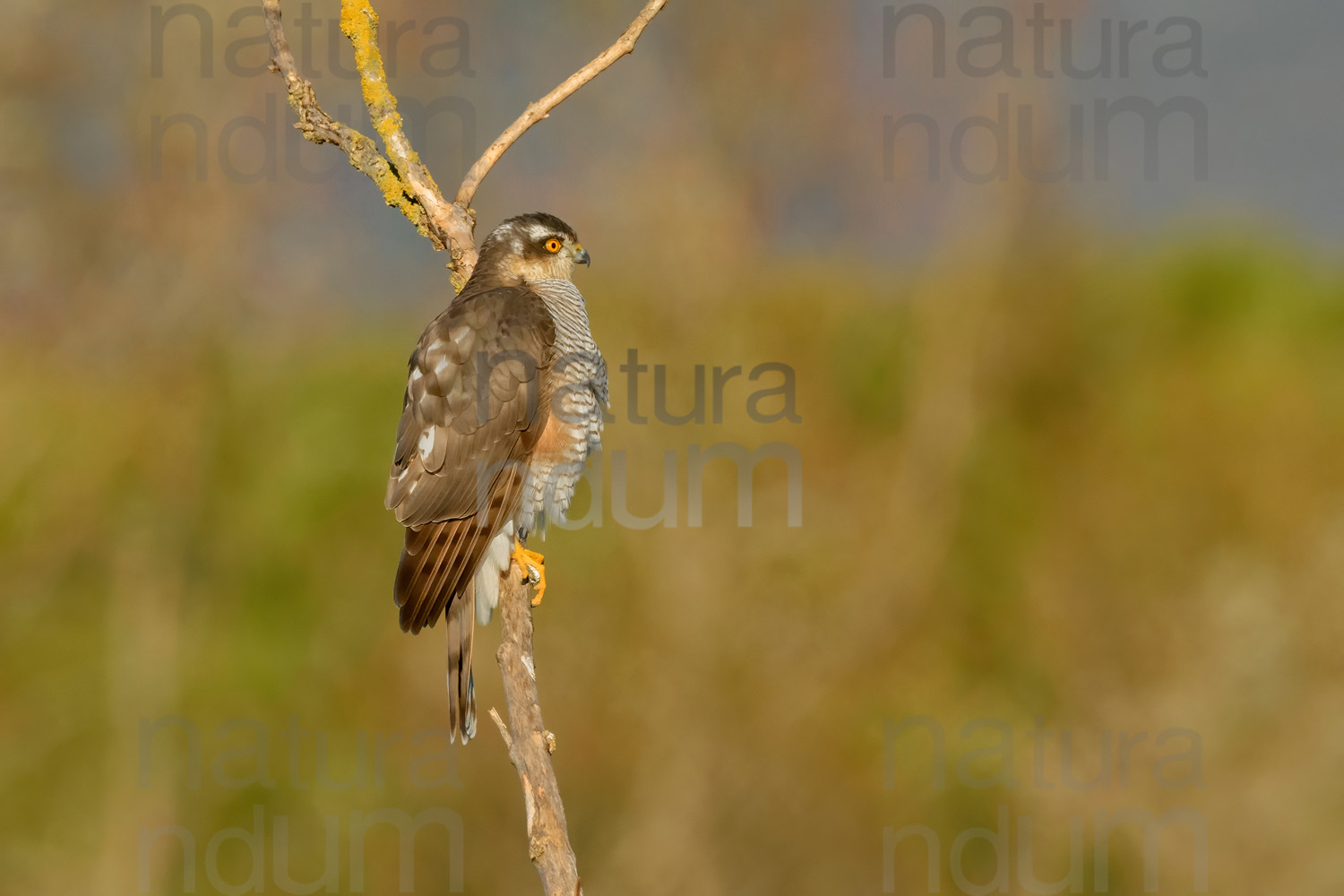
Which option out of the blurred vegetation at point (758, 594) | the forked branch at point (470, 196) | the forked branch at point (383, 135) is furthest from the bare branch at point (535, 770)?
the blurred vegetation at point (758, 594)

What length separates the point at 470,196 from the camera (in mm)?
4051

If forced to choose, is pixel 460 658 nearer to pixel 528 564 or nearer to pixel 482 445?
pixel 528 564

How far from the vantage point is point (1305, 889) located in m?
8.99

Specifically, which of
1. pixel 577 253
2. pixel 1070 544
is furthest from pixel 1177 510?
pixel 577 253

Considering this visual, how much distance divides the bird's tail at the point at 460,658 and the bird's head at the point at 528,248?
1.34m

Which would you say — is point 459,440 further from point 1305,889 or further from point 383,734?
point 1305,889

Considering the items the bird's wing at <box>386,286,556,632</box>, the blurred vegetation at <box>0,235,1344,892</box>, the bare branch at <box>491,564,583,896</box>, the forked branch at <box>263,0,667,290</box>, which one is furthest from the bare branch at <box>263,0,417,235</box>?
the blurred vegetation at <box>0,235,1344,892</box>

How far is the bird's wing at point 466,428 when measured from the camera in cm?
395

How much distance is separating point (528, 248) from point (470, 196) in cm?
69

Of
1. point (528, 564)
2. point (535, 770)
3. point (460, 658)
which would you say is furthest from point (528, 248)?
point (535, 770)

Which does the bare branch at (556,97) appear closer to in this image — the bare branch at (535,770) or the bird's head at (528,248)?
the bird's head at (528,248)

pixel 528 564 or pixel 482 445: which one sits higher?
pixel 482 445

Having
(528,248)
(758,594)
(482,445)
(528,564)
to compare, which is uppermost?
(528,248)

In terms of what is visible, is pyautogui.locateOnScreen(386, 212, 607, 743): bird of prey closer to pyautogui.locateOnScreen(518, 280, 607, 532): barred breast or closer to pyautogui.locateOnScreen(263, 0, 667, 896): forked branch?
pyautogui.locateOnScreen(518, 280, 607, 532): barred breast
